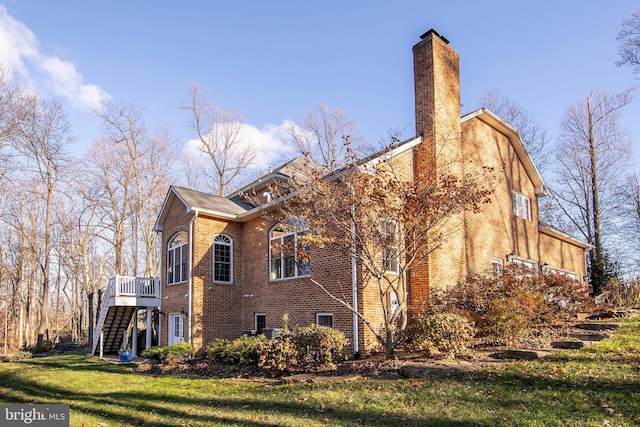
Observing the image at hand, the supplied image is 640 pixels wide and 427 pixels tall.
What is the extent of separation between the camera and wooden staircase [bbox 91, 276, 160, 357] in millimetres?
17344

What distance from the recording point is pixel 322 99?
32.8 m

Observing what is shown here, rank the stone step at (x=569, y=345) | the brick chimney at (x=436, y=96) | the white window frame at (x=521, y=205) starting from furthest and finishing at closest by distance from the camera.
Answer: the white window frame at (x=521, y=205) < the brick chimney at (x=436, y=96) < the stone step at (x=569, y=345)

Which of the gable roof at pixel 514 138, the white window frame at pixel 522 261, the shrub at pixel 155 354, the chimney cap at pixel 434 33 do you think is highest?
the chimney cap at pixel 434 33

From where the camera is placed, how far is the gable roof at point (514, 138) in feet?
51.6

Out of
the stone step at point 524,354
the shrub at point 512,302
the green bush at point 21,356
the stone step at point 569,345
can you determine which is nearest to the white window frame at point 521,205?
the shrub at point 512,302

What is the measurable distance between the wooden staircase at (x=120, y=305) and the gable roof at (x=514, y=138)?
46.4 ft

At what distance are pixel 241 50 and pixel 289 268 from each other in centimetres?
780

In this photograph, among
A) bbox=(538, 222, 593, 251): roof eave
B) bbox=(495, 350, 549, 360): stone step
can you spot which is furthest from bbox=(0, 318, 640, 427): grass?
bbox=(538, 222, 593, 251): roof eave

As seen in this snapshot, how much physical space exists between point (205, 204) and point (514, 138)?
41.9 feet

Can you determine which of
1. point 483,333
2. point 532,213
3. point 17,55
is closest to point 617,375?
point 483,333

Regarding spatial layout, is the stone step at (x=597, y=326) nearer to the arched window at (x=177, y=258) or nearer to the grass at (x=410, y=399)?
the grass at (x=410, y=399)

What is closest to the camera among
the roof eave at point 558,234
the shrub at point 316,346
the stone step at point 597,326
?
the shrub at point 316,346

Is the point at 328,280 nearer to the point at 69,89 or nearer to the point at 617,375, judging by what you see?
the point at 617,375

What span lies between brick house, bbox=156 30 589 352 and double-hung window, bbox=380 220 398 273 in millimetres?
1527
